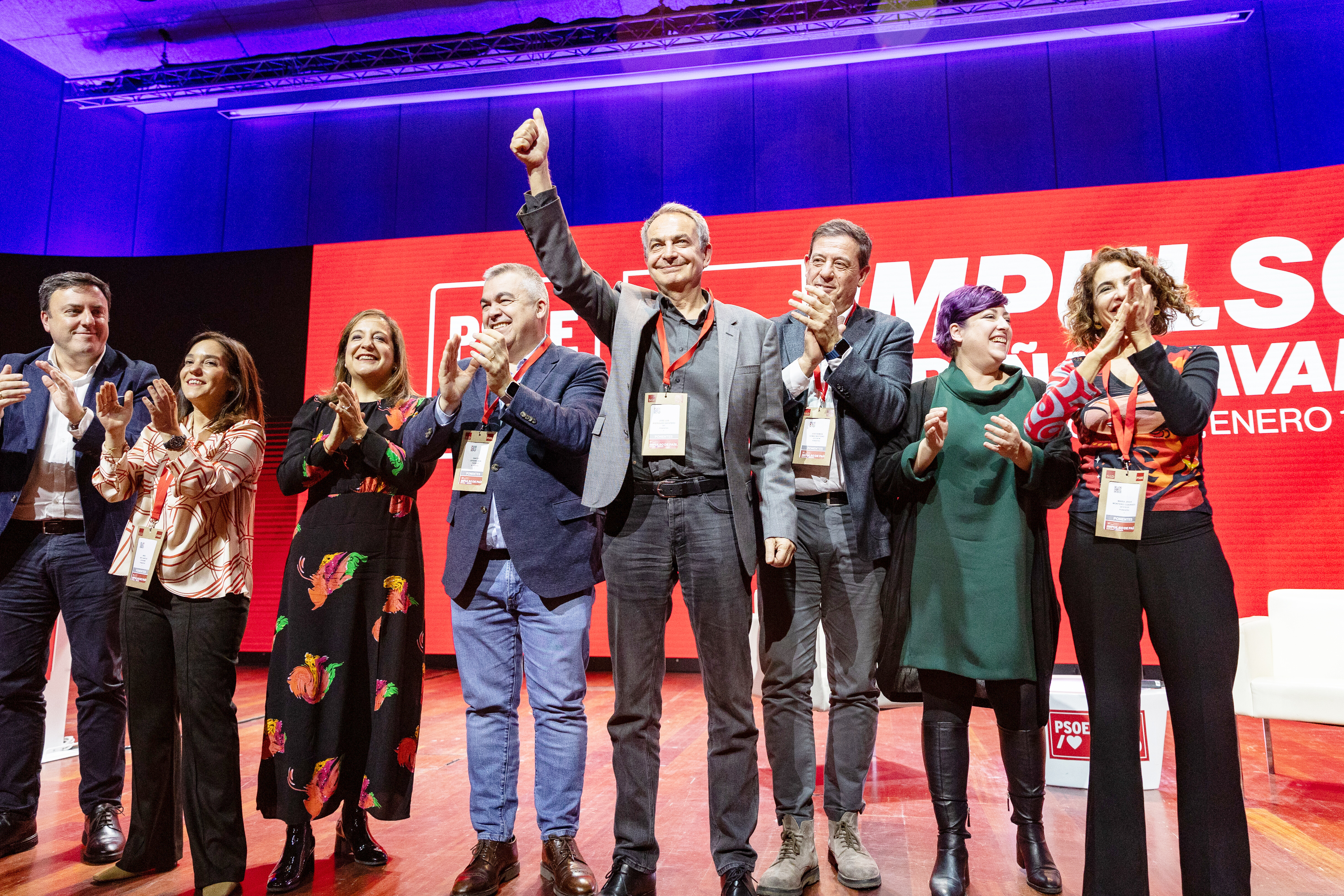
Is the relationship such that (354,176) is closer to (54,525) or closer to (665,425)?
(54,525)

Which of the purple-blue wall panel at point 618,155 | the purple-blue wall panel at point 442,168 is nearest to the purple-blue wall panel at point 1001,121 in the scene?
the purple-blue wall panel at point 618,155

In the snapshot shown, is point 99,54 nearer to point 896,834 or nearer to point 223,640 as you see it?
point 223,640

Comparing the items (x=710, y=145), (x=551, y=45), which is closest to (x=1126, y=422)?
(x=710, y=145)

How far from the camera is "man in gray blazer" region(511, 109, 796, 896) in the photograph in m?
1.92

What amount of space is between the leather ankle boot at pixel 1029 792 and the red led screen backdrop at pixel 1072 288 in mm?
3269

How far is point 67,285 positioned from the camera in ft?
8.70

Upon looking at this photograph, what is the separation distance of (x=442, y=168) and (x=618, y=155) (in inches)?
62.0

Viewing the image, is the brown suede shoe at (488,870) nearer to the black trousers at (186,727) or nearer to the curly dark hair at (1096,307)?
the black trousers at (186,727)

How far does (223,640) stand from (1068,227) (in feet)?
17.2

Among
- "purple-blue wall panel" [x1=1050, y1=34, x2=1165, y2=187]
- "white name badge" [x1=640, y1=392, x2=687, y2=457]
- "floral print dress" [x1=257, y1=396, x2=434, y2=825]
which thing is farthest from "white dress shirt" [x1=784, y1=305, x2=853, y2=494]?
"purple-blue wall panel" [x1=1050, y1=34, x2=1165, y2=187]

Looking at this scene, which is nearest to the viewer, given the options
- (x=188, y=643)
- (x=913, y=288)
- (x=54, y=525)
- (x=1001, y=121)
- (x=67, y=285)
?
(x=188, y=643)

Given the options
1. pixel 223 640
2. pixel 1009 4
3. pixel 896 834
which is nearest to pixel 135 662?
pixel 223 640

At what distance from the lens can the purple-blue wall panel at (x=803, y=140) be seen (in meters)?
6.56

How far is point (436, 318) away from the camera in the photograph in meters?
6.00
